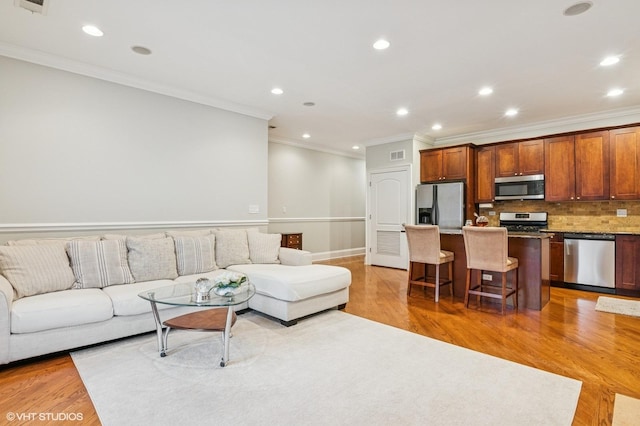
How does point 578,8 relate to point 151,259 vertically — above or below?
above

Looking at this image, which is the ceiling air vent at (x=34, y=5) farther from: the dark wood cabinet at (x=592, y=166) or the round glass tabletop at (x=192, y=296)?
the dark wood cabinet at (x=592, y=166)

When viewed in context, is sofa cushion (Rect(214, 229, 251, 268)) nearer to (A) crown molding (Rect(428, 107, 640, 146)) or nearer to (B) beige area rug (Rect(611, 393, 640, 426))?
(B) beige area rug (Rect(611, 393, 640, 426))

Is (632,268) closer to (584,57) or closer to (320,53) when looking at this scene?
(584,57)

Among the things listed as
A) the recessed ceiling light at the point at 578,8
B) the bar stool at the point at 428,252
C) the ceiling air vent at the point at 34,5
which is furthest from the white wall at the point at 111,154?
the recessed ceiling light at the point at 578,8

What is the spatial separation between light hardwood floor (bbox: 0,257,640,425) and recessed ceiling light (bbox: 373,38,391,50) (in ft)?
8.91

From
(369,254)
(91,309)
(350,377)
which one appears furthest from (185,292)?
(369,254)

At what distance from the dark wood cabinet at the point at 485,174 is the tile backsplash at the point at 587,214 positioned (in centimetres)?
45

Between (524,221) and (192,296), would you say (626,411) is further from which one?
(524,221)

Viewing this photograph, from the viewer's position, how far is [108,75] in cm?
362

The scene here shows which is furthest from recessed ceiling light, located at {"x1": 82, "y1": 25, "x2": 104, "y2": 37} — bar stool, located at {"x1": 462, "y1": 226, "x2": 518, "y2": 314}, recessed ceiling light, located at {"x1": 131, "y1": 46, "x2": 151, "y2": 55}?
bar stool, located at {"x1": 462, "y1": 226, "x2": 518, "y2": 314}

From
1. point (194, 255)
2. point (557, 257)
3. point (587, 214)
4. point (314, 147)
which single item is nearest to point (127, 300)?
point (194, 255)

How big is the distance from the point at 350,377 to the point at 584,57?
12.2ft

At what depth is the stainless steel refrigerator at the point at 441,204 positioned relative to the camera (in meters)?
5.90

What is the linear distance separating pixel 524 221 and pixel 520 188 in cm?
62
